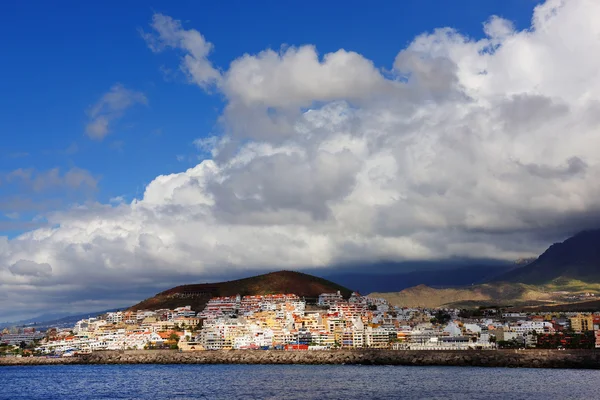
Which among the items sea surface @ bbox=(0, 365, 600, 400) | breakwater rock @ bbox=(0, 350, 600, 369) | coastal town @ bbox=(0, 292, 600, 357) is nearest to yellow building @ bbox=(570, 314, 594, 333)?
coastal town @ bbox=(0, 292, 600, 357)

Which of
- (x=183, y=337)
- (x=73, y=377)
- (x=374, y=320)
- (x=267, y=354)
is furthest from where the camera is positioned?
(x=374, y=320)

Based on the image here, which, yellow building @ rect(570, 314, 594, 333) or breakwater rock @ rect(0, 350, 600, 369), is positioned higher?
yellow building @ rect(570, 314, 594, 333)

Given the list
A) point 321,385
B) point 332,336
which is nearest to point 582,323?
point 332,336

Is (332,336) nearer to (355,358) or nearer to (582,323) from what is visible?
(355,358)

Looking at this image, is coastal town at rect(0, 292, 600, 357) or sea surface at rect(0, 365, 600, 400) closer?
sea surface at rect(0, 365, 600, 400)

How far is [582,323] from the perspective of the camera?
171m

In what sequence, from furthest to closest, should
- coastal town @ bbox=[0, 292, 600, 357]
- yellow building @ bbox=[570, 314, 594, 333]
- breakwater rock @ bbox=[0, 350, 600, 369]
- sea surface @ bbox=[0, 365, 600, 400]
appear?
yellow building @ bbox=[570, 314, 594, 333] < coastal town @ bbox=[0, 292, 600, 357] < breakwater rock @ bbox=[0, 350, 600, 369] < sea surface @ bbox=[0, 365, 600, 400]

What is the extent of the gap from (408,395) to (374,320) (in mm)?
128675

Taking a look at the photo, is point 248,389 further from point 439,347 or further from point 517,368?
point 439,347

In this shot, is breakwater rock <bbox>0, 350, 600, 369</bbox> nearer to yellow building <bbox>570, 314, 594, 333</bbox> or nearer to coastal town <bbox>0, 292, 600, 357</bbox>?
coastal town <bbox>0, 292, 600, 357</bbox>

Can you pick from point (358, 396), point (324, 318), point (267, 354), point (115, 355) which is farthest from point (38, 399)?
point (324, 318)

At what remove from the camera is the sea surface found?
72.1 meters

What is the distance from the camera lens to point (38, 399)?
250ft

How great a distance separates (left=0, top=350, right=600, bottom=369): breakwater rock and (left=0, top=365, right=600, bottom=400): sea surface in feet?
35.8
